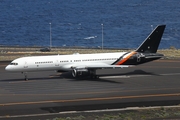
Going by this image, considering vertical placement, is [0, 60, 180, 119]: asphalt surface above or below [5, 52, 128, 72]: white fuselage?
below

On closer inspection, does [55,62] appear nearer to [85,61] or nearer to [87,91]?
[85,61]

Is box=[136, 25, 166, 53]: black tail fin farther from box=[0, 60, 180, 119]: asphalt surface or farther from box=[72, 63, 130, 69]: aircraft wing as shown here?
box=[72, 63, 130, 69]: aircraft wing

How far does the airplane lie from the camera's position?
221 feet

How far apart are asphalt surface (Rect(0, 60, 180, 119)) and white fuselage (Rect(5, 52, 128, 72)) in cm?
208

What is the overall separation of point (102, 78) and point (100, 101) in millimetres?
18230

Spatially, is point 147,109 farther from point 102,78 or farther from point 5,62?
point 5,62

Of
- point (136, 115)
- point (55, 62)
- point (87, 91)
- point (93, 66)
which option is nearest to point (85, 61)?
point (93, 66)

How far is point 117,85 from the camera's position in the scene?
2490 inches

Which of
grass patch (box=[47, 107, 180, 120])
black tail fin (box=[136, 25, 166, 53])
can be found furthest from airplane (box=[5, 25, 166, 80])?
grass patch (box=[47, 107, 180, 120])

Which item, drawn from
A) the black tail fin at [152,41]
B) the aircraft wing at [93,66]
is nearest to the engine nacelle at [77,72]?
the aircraft wing at [93,66]

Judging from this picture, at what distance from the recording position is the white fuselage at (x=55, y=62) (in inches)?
2645

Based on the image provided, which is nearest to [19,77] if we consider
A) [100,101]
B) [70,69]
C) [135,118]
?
[70,69]

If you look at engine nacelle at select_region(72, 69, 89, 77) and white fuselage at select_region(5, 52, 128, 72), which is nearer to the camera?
white fuselage at select_region(5, 52, 128, 72)

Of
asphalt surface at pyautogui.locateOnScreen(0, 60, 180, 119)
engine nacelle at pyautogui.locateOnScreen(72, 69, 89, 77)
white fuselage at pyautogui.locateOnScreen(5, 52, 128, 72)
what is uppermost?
white fuselage at pyautogui.locateOnScreen(5, 52, 128, 72)
